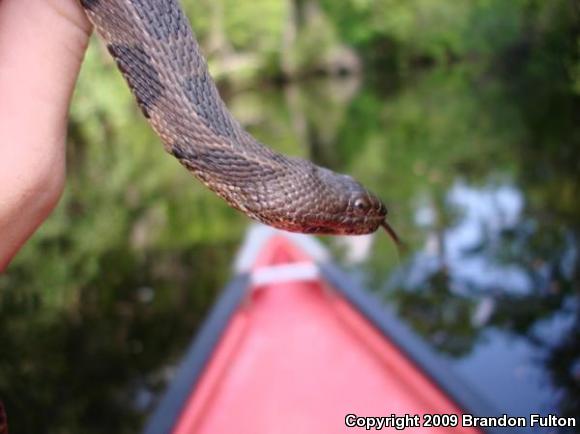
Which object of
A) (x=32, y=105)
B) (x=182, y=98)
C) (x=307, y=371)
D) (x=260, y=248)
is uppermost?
(x=32, y=105)

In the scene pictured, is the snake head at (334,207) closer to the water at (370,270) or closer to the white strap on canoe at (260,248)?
the white strap on canoe at (260,248)

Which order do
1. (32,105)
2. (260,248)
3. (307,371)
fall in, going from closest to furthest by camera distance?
1. (32,105)
2. (307,371)
3. (260,248)

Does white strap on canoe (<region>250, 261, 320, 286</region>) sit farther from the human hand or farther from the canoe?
the human hand

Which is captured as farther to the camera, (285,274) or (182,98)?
(285,274)

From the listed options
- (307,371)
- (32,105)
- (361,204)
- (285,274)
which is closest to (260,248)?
(285,274)

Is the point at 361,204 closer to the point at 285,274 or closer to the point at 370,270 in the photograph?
the point at 285,274

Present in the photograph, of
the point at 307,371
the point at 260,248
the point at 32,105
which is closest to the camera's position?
the point at 32,105

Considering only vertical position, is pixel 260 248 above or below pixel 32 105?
below

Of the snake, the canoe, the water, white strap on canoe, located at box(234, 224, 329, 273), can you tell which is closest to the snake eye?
the snake
